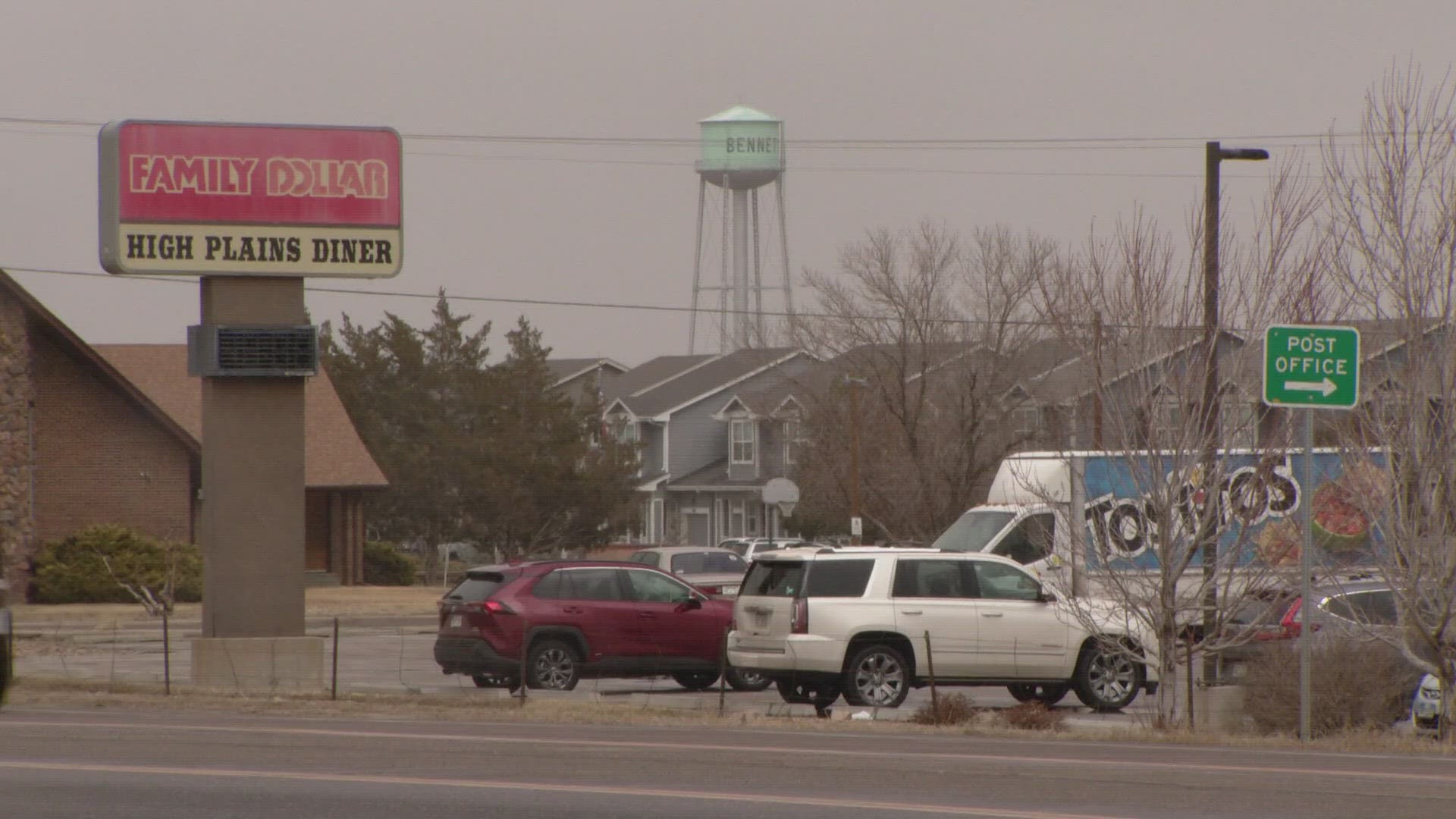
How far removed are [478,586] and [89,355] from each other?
24.4 m

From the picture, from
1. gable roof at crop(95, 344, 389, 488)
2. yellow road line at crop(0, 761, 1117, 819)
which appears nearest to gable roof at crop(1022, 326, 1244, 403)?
yellow road line at crop(0, 761, 1117, 819)

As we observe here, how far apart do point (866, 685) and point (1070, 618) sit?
2517 mm

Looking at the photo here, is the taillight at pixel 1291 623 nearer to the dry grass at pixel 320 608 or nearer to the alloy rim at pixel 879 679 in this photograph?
the alloy rim at pixel 879 679

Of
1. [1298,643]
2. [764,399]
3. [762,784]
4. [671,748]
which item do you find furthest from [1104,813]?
[764,399]

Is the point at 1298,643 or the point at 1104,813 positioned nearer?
the point at 1104,813

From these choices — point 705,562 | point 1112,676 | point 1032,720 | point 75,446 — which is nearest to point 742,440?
point 75,446

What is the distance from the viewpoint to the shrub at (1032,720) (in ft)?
55.7

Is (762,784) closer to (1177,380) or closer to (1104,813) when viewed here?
(1104,813)

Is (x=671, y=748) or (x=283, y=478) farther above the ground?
(x=283, y=478)

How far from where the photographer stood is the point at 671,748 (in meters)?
14.5

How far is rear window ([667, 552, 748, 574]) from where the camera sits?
108 feet

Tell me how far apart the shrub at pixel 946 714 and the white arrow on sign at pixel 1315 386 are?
4.48 metres

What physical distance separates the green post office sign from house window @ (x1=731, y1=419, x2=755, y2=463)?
57.8 meters

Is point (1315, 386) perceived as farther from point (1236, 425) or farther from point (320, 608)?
point (320, 608)
